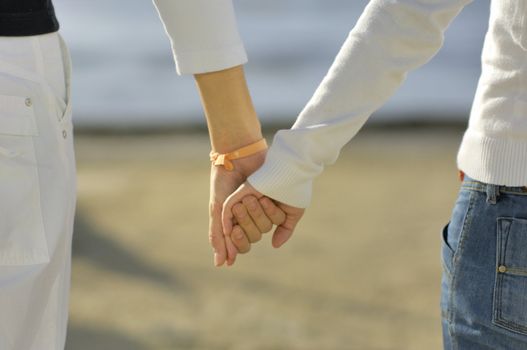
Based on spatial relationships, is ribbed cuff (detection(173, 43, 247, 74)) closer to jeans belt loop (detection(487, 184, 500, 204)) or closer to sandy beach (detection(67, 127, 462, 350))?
jeans belt loop (detection(487, 184, 500, 204))

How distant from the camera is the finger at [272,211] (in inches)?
92.1

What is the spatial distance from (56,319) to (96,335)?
2.83m

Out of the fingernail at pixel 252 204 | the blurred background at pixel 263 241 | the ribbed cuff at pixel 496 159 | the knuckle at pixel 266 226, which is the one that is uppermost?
the ribbed cuff at pixel 496 159

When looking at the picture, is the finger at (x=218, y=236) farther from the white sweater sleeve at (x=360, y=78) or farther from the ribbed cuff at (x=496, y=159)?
the ribbed cuff at (x=496, y=159)

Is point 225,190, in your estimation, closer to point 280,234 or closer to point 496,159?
point 280,234

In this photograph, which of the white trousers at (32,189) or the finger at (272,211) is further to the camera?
the finger at (272,211)

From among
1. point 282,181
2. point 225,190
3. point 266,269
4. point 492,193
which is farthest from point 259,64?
point 492,193

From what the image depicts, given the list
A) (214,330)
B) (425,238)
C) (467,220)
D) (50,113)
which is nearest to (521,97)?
(467,220)

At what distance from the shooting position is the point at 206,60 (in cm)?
224

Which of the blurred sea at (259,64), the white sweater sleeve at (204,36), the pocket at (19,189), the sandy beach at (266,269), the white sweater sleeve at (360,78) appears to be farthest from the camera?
the blurred sea at (259,64)

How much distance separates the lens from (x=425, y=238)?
600cm

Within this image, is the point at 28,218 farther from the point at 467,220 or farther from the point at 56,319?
the point at 467,220

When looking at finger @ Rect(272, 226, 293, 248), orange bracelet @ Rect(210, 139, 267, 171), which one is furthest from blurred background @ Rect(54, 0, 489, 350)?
orange bracelet @ Rect(210, 139, 267, 171)

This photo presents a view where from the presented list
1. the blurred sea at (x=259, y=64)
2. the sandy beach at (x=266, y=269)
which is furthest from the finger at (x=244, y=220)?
the blurred sea at (x=259, y=64)
